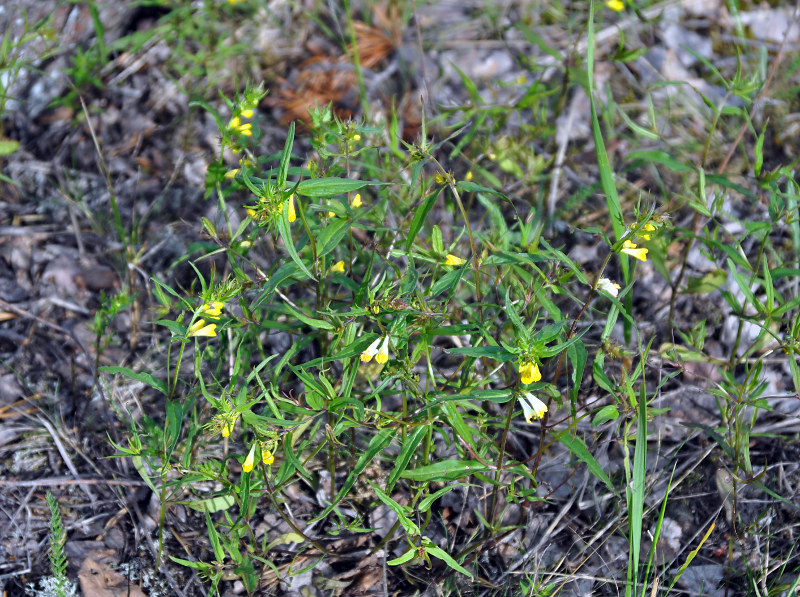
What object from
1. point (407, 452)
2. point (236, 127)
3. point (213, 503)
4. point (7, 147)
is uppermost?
point (236, 127)

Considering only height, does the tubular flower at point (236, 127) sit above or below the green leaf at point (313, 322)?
above

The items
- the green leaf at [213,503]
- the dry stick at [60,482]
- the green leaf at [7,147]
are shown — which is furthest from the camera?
the green leaf at [7,147]

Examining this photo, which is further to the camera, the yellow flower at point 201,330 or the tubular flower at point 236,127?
the tubular flower at point 236,127

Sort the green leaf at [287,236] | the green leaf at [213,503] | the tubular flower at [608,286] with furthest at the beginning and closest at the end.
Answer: the green leaf at [213,503], the tubular flower at [608,286], the green leaf at [287,236]

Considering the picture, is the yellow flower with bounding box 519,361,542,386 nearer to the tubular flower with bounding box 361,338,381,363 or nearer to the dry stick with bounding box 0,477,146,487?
the tubular flower with bounding box 361,338,381,363

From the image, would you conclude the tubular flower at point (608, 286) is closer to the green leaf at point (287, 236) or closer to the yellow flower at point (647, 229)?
the yellow flower at point (647, 229)

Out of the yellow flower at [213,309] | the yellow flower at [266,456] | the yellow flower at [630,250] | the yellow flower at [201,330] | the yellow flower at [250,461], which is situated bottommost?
the yellow flower at [250,461]

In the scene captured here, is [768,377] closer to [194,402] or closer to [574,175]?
[574,175]

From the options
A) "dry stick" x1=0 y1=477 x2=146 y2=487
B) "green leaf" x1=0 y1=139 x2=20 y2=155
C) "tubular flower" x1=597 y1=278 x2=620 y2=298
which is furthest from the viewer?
"green leaf" x1=0 y1=139 x2=20 y2=155

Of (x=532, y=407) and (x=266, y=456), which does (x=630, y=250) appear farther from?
(x=266, y=456)

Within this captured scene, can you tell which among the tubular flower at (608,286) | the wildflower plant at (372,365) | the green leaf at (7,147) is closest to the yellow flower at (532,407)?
the wildflower plant at (372,365)

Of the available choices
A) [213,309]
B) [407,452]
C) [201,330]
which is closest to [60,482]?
[201,330]

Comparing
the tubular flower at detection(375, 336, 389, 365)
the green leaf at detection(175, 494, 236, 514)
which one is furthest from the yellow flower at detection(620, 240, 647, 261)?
the green leaf at detection(175, 494, 236, 514)
